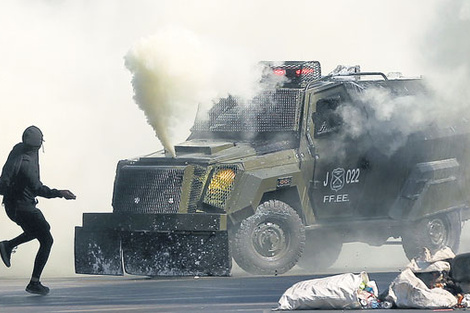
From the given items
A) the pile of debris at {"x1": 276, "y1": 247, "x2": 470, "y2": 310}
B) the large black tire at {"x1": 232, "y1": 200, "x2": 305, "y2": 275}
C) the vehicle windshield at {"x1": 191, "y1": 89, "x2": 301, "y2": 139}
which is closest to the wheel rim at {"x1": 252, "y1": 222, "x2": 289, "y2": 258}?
the large black tire at {"x1": 232, "y1": 200, "x2": 305, "y2": 275}

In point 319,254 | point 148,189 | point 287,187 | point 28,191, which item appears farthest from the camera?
point 319,254

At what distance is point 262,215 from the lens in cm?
1953

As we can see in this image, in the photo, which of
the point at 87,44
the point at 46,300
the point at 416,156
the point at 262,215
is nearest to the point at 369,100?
the point at 416,156

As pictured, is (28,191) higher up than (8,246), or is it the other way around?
(28,191)

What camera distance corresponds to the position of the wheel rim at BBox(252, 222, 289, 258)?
19625 millimetres

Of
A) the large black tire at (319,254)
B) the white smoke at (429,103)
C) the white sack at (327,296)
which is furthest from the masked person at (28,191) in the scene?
Result: the large black tire at (319,254)

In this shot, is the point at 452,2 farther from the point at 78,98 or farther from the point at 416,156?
the point at 78,98

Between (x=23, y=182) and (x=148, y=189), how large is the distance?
2823 millimetres

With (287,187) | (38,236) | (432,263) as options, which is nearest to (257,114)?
(287,187)

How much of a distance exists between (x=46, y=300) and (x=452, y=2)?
10314mm

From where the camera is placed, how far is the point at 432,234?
21.2 m

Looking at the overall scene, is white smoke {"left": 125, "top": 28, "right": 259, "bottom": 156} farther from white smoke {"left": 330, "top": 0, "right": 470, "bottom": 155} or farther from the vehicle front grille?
white smoke {"left": 330, "top": 0, "right": 470, "bottom": 155}

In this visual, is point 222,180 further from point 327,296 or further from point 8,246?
point 327,296

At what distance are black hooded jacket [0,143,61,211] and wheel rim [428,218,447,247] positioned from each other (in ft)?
20.3
